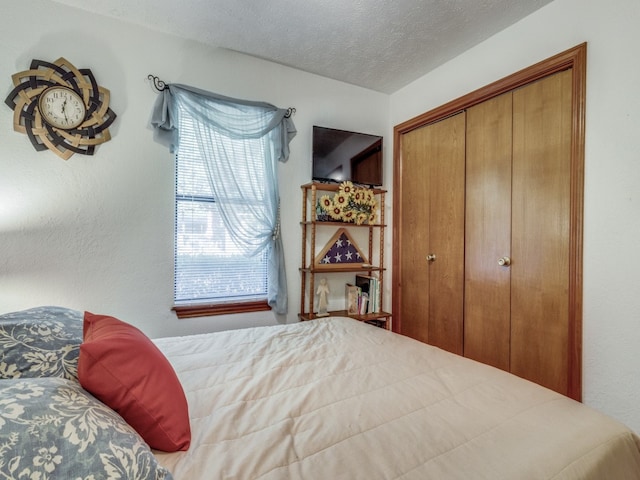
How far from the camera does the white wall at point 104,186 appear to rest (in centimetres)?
192

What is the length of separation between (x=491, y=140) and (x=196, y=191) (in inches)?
84.7

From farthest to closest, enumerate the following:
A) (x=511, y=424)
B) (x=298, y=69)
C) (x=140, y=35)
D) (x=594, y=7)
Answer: (x=298, y=69), (x=140, y=35), (x=594, y=7), (x=511, y=424)

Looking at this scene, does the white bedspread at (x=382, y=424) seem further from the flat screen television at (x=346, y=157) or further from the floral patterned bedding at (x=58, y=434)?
the flat screen television at (x=346, y=157)

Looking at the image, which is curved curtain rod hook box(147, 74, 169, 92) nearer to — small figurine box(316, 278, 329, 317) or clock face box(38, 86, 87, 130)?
clock face box(38, 86, 87, 130)

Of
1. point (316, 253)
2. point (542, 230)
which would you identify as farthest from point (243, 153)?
point (542, 230)

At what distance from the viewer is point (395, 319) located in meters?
3.09

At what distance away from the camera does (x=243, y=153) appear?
254 cm

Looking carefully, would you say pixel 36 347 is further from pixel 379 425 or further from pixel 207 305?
pixel 207 305

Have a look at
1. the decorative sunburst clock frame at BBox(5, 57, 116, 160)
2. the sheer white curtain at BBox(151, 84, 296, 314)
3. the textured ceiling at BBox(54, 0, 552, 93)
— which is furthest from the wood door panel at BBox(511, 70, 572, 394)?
the decorative sunburst clock frame at BBox(5, 57, 116, 160)

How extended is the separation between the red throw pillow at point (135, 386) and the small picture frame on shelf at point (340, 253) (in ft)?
6.23

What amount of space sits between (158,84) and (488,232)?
254 centimetres

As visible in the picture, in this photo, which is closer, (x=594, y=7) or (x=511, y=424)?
(x=511, y=424)

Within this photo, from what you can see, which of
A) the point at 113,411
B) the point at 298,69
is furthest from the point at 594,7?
the point at 113,411

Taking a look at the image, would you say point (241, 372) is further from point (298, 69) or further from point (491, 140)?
point (298, 69)
